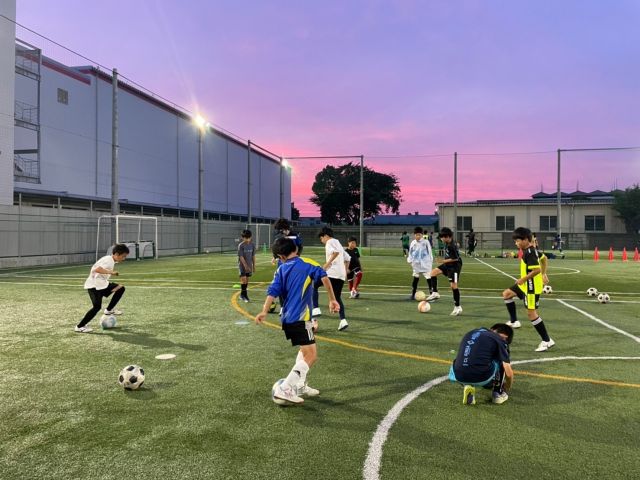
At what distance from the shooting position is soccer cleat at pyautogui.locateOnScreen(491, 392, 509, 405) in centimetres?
522

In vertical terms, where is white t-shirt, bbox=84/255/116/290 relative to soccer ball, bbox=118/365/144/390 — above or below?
above

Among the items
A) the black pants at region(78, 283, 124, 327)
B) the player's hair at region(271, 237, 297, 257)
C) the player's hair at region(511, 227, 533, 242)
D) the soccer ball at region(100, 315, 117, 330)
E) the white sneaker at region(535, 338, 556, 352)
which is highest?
the player's hair at region(511, 227, 533, 242)

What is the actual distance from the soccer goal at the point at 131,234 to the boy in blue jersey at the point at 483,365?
90.6ft

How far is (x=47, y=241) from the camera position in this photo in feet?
89.9

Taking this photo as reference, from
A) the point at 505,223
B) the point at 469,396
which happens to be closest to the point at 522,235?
the point at 469,396

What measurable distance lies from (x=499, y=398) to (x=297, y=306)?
99.6 inches

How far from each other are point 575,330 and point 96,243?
98.6 feet

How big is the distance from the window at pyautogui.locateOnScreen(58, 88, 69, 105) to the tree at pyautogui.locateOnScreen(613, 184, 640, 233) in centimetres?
6378

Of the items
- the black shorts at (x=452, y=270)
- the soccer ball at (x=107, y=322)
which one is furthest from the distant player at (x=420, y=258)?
the soccer ball at (x=107, y=322)

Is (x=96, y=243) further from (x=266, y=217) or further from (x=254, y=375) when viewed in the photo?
(x=266, y=217)

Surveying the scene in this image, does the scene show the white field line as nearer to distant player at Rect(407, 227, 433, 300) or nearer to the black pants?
the black pants

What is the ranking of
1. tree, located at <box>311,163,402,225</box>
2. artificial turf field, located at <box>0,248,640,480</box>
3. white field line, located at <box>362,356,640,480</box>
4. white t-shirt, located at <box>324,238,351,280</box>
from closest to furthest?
white field line, located at <box>362,356,640,480</box> → artificial turf field, located at <box>0,248,640,480</box> → white t-shirt, located at <box>324,238,351,280</box> → tree, located at <box>311,163,402,225</box>

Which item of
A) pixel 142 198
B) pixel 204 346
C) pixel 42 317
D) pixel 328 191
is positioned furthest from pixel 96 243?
pixel 328 191

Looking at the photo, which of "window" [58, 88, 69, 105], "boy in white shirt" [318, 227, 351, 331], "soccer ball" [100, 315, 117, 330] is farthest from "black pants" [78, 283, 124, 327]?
"window" [58, 88, 69, 105]
